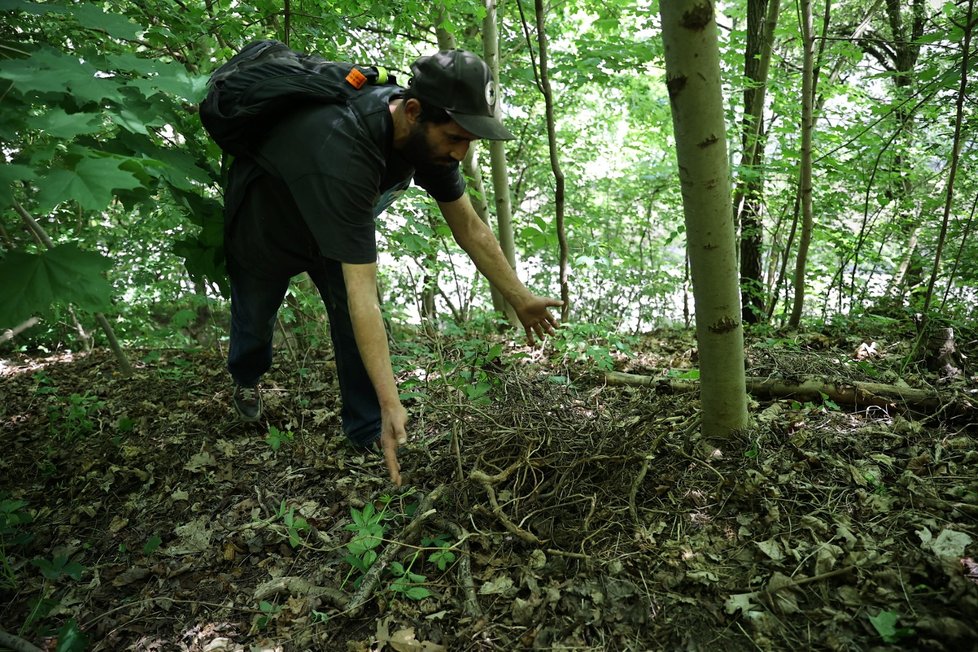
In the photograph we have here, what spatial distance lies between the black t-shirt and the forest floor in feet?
3.01

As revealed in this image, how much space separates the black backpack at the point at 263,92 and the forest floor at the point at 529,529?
4.39 ft

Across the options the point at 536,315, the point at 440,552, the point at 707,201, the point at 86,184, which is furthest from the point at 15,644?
the point at 707,201

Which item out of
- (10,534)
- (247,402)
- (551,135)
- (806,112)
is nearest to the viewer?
(10,534)

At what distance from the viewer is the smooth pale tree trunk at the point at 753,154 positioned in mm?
4570

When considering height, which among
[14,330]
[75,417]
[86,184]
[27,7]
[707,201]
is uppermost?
[27,7]

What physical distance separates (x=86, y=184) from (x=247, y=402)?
6.31ft

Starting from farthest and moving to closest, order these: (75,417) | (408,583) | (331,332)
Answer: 1. (75,417)
2. (331,332)
3. (408,583)

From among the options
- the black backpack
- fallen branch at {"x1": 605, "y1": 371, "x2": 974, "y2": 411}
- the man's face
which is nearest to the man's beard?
the man's face

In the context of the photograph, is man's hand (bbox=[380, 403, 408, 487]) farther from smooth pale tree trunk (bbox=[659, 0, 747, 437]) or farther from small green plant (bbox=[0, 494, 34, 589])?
small green plant (bbox=[0, 494, 34, 589])

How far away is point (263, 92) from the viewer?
202 cm

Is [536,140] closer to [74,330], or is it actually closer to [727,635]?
[74,330]

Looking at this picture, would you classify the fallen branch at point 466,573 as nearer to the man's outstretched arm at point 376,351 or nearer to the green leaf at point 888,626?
the man's outstretched arm at point 376,351

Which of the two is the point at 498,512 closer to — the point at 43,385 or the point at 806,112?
the point at 806,112

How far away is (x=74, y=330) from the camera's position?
5730mm
